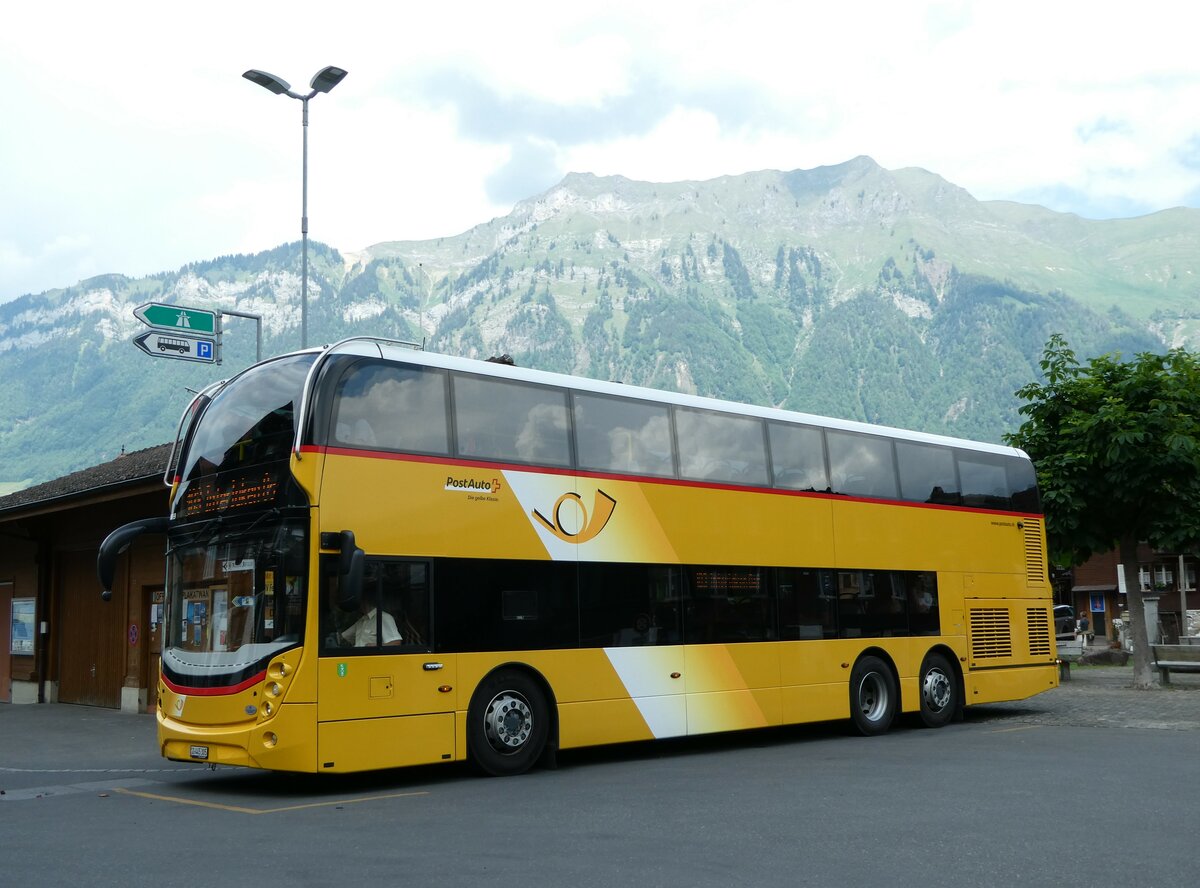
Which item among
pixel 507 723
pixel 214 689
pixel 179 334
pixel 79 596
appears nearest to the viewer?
pixel 214 689

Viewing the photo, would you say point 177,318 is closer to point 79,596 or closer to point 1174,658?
point 79,596

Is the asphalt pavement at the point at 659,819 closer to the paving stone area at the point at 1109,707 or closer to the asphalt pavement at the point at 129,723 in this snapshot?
the asphalt pavement at the point at 129,723

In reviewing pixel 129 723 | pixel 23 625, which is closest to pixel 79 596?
pixel 23 625

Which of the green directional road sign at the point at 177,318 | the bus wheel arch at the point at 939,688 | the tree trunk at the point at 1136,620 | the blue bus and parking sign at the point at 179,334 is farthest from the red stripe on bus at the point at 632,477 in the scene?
the green directional road sign at the point at 177,318

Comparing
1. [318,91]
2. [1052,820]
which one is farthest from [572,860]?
[318,91]

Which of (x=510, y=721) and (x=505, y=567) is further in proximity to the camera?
(x=505, y=567)

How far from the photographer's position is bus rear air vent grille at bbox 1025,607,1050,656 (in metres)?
19.1

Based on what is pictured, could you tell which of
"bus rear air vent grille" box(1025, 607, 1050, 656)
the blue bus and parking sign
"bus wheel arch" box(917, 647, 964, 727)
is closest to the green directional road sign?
the blue bus and parking sign

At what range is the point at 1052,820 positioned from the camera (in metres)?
8.79

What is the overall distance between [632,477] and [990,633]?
7428mm

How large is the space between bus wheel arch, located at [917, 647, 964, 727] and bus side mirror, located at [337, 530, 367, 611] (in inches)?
365

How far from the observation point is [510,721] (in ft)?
40.0

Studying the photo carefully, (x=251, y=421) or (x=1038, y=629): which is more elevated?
(x=251, y=421)

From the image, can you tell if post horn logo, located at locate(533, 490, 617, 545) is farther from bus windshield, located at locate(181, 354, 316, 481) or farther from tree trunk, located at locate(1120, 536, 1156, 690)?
tree trunk, located at locate(1120, 536, 1156, 690)
